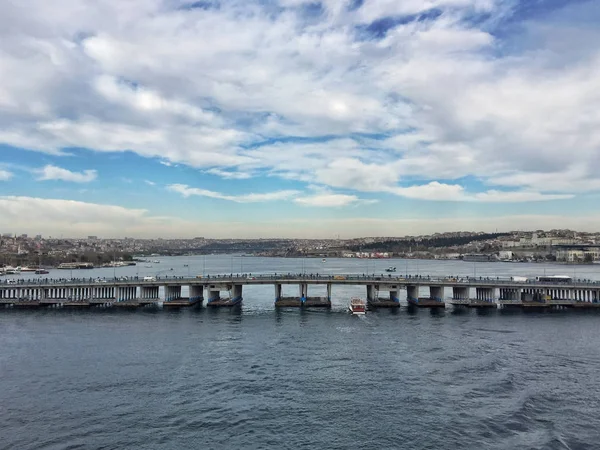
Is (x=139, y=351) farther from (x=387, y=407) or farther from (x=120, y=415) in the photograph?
(x=387, y=407)

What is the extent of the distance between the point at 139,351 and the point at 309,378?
14603 millimetres

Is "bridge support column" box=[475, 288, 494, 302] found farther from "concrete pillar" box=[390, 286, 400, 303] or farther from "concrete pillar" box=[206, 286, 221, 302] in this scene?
"concrete pillar" box=[206, 286, 221, 302]

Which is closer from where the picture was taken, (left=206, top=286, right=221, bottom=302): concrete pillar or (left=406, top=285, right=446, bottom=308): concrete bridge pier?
(left=406, top=285, right=446, bottom=308): concrete bridge pier

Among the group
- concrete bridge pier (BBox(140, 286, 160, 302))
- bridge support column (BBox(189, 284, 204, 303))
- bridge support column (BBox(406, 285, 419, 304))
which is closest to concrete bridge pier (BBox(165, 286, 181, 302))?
concrete bridge pier (BBox(140, 286, 160, 302))

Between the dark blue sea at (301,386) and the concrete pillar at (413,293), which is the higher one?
the concrete pillar at (413,293)

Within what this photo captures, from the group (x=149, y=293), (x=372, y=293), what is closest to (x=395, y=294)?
(x=372, y=293)

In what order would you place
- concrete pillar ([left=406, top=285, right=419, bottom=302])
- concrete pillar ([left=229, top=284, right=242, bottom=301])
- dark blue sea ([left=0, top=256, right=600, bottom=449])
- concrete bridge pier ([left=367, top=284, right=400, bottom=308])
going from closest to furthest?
dark blue sea ([left=0, top=256, right=600, bottom=449]) → concrete bridge pier ([left=367, top=284, right=400, bottom=308]) → concrete pillar ([left=406, top=285, right=419, bottom=302]) → concrete pillar ([left=229, top=284, right=242, bottom=301])

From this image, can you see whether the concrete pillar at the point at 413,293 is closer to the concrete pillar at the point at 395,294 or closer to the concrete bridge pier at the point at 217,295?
the concrete pillar at the point at 395,294

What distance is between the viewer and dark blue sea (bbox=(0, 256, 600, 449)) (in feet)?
66.7

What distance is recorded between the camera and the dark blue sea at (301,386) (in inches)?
800

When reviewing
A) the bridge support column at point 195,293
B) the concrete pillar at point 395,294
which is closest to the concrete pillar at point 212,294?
the bridge support column at point 195,293

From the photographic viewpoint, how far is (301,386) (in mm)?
26531

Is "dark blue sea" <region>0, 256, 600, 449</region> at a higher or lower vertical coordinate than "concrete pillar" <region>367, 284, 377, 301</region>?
lower

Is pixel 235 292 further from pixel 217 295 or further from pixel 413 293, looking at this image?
pixel 413 293
